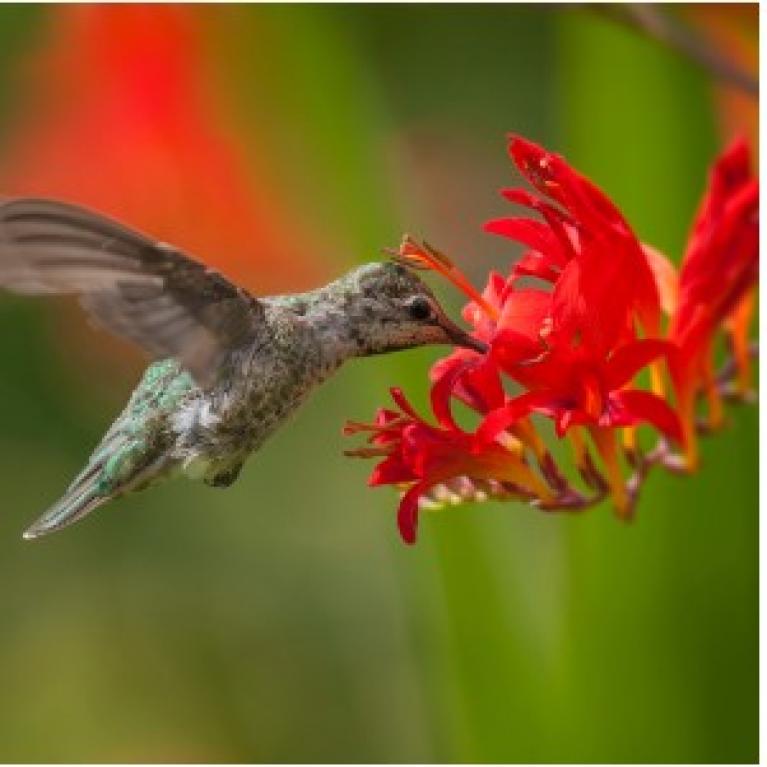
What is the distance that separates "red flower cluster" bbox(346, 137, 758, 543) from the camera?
110 cm

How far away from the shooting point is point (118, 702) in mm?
2379

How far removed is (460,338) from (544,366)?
0.19ft

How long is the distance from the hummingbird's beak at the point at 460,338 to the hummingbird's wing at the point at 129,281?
0.14 m

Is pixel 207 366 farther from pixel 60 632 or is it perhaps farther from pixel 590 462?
pixel 60 632

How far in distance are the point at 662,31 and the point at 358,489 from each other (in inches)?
52.9

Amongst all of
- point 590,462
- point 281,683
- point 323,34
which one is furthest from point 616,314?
point 281,683

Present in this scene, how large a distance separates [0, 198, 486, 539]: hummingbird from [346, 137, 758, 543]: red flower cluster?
3 cm

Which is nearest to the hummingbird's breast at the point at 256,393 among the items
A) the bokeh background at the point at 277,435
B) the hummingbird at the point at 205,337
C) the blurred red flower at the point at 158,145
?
the hummingbird at the point at 205,337

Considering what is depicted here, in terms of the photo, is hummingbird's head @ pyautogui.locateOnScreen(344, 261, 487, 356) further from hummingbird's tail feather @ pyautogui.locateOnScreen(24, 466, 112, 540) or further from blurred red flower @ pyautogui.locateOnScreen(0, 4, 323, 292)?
blurred red flower @ pyautogui.locateOnScreen(0, 4, 323, 292)

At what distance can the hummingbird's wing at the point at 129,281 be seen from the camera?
1029 millimetres

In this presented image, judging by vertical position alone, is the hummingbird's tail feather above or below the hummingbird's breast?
below

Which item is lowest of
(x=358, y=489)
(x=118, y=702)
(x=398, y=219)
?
(x=118, y=702)

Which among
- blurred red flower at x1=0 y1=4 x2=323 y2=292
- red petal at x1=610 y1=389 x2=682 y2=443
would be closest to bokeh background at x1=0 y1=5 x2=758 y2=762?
blurred red flower at x1=0 y1=4 x2=323 y2=292

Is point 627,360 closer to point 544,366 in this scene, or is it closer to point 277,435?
point 544,366
